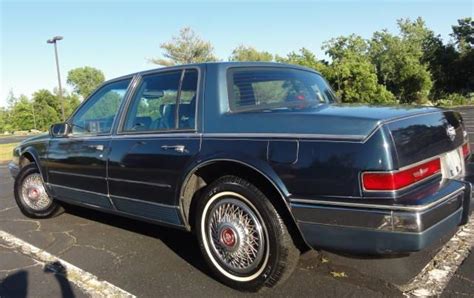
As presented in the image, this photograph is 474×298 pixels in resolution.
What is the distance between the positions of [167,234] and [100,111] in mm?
1458

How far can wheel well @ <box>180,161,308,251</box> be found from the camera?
3131 mm

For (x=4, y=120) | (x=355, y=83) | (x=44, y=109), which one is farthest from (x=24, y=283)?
(x=4, y=120)

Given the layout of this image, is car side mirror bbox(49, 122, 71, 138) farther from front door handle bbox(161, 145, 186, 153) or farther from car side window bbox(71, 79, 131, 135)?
front door handle bbox(161, 145, 186, 153)

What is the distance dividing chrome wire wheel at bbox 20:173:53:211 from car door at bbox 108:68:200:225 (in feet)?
A: 6.01

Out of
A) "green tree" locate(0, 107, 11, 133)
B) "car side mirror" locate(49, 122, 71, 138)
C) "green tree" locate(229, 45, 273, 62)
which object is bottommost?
"green tree" locate(0, 107, 11, 133)

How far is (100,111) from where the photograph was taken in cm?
476

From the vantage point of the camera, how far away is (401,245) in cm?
267

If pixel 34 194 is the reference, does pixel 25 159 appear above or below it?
above

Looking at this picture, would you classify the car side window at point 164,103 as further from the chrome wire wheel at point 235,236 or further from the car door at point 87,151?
the chrome wire wheel at point 235,236

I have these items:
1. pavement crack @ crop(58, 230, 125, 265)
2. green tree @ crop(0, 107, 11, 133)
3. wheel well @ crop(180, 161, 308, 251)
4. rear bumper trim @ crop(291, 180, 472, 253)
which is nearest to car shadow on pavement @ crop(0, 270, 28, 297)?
pavement crack @ crop(58, 230, 125, 265)

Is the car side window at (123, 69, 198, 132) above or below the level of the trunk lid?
above

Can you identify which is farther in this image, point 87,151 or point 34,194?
point 34,194

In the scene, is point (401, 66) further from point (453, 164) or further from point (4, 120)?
point (4, 120)

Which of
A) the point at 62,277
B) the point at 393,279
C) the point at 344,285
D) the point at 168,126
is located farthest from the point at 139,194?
the point at 393,279
